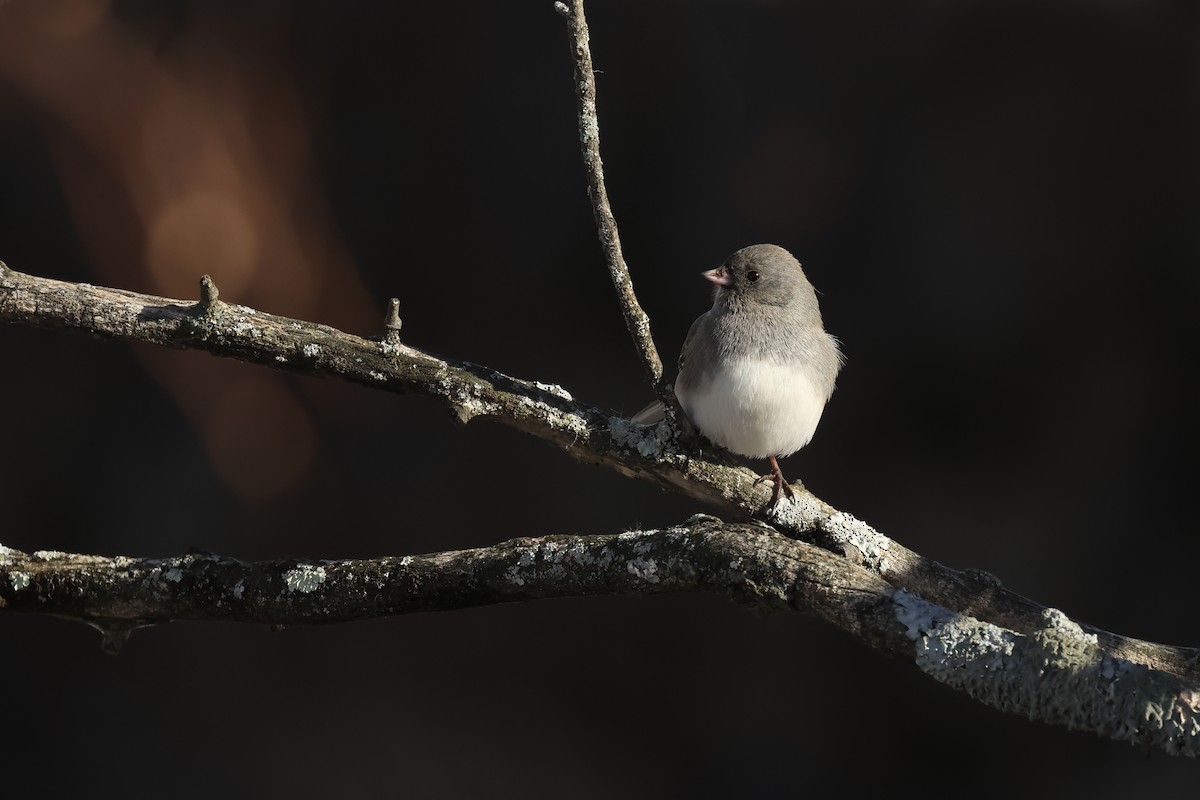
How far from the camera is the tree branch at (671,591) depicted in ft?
4.40

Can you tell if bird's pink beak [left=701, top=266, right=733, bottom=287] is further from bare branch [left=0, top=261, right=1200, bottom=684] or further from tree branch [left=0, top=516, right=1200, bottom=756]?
tree branch [left=0, top=516, right=1200, bottom=756]

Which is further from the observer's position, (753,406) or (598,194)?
(753,406)

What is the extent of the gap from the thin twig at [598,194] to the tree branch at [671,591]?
0.38 metres

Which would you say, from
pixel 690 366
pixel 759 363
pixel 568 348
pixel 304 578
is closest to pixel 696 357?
pixel 690 366

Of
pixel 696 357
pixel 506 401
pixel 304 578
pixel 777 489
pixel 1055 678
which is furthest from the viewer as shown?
pixel 696 357

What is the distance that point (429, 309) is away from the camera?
15.5ft

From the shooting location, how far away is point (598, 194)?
80.0 inches

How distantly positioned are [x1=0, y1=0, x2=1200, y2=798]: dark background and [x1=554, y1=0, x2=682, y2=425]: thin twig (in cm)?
247

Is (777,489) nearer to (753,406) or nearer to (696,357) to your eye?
(753,406)

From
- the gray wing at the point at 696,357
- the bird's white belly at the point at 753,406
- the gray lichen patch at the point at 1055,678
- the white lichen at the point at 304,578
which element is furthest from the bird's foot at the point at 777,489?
the white lichen at the point at 304,578

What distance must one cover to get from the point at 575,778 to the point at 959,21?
11.8 ft

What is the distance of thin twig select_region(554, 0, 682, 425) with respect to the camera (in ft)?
6.64

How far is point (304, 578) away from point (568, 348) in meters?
2.90

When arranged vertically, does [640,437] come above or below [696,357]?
below
